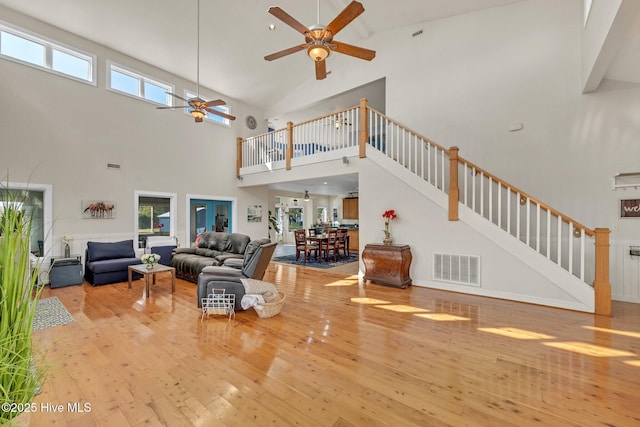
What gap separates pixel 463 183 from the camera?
561 cm

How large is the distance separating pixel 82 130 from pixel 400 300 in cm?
722

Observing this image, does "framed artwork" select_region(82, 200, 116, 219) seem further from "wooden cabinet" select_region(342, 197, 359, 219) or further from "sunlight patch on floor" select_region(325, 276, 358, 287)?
"wooden cabinet" select_region(342, 197, 359, 219)

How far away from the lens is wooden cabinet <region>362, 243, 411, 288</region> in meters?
5.11

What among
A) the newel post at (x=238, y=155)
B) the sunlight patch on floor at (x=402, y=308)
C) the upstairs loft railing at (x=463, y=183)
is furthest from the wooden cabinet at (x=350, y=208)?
the sunlight patch on floor at (x=402, y=308)

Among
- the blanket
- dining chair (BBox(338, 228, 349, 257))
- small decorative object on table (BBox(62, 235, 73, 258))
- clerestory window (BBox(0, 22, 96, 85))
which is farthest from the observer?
dining chair (BBox(338, 228, 349, 257))

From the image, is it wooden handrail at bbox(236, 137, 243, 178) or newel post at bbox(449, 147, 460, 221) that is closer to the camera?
newel post at bbox(449, 147, 460, 221)

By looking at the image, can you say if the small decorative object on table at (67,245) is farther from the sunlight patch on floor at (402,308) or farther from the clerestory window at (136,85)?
the sunlight patch on floor at (402,308)

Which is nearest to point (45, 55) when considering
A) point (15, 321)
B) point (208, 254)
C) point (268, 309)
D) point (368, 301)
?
point (208, 254)

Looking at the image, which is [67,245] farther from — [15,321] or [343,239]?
[343,239]

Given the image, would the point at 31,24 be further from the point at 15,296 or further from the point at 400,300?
the point at 400,300

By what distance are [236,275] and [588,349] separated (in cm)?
407

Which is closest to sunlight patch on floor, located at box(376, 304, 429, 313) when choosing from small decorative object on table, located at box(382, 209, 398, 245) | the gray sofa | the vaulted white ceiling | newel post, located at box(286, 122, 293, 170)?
small decorative object on table, located at box(382, 209, 398, 245)

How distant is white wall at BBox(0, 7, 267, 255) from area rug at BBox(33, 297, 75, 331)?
2060mm

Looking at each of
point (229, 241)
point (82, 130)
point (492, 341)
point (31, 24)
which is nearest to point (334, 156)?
point (229, 241)
